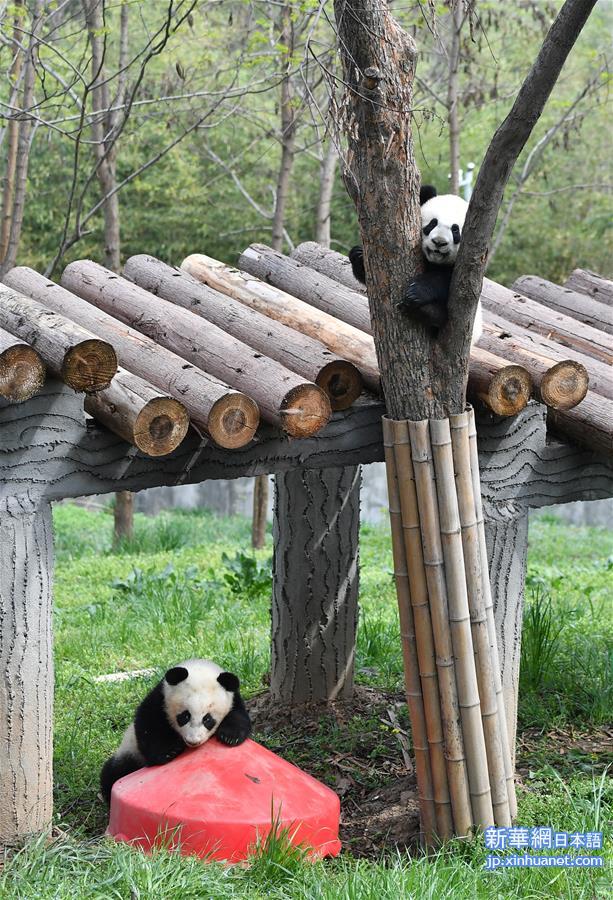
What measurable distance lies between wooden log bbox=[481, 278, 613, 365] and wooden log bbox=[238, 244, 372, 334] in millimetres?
751

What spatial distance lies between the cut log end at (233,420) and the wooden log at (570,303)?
2191 millimetres

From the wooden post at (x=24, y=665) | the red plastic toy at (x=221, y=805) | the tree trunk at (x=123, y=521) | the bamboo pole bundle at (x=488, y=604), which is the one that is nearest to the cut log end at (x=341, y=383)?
the bamboo pole bundle at (x=488, y=604)

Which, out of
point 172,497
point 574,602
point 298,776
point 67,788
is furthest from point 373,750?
point 172,497

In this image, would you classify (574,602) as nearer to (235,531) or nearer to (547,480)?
(547,480)

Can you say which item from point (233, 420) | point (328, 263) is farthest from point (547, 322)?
point (233, 420)

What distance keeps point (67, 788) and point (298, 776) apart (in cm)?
108

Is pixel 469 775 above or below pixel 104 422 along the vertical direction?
below

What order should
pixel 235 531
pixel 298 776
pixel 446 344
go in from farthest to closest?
pixel 235 531 < pixel 298 776 < pixel 446 344

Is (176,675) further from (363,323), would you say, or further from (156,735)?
(363,323)

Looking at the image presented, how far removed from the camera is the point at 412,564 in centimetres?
349

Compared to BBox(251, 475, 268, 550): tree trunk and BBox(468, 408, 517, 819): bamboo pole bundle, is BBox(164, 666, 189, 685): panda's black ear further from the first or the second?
Result: BBox(251, 475, 268, 550): tree trunk

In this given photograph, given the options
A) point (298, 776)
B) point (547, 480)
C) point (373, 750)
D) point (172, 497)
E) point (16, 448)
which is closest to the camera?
point (16, 448)

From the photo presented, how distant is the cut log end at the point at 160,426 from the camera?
307cm

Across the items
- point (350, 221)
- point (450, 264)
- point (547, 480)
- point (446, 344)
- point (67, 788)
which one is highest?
point (350, 221)
